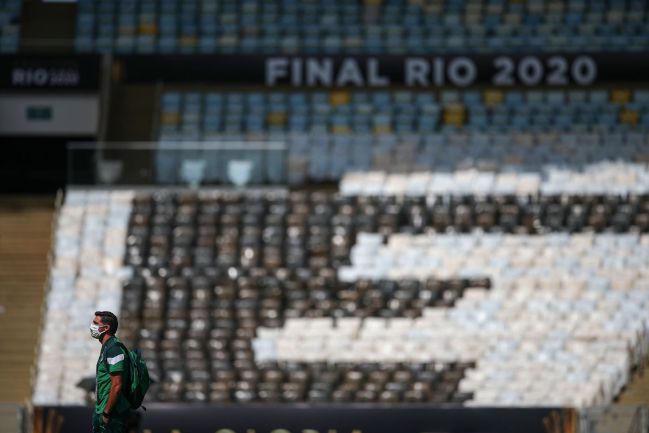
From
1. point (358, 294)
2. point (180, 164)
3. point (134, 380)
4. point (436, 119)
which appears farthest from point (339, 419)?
point (436, 119)

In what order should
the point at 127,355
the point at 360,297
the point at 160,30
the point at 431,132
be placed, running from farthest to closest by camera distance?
the point at 160,30 → the point at 431,132 → the point at 360,297 → the point at 127,355

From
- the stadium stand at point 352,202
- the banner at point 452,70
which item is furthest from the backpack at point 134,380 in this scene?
the banner at point 452,70

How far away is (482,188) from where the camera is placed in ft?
89.4

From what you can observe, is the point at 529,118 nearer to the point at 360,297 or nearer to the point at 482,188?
the point at 482,188

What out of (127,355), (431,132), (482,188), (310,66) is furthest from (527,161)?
(127,355)

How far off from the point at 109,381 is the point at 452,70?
17928mm

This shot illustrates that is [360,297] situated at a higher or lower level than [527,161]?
lower

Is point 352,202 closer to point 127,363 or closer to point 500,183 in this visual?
point 500,183

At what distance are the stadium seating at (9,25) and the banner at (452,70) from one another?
435 cm

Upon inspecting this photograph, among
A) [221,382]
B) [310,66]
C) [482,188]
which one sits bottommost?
[221,382]

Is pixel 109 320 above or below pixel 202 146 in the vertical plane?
below

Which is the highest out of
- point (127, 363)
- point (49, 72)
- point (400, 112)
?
point (49, 72)

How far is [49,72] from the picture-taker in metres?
30.9

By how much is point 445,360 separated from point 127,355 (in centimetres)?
1189
